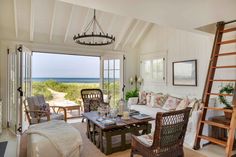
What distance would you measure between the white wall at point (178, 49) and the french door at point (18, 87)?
396 centimetres

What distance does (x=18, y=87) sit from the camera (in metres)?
3.88

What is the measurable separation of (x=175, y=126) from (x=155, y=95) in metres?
2.93

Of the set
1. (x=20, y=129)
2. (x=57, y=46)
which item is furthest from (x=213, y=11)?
(x=20, y=129)

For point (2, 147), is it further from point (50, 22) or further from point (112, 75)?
point (112, 75)

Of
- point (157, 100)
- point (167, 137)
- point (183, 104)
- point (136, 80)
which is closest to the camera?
point (167, 137)

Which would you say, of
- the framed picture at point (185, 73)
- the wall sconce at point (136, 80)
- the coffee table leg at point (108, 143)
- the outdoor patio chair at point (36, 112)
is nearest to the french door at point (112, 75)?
the wall sconce at point (136, 80)

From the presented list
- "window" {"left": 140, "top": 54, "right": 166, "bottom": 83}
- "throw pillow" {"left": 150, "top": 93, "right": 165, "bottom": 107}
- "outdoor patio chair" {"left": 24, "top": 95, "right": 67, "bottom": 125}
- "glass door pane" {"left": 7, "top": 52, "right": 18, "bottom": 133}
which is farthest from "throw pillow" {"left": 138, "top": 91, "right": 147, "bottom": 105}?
"glass door pane" {"left": 7, "top": 52, "right": 18, "bottom": 133}

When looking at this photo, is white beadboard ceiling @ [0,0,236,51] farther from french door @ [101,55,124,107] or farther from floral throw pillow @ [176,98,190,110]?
floral throw pillow @ [176,98,190,110]

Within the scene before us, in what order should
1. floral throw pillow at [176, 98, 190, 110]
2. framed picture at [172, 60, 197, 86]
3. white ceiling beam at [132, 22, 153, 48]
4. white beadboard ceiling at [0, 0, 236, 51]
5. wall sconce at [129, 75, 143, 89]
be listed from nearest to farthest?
white beadboard ceiling at [0, 0, 236, 51] < floral throw pillow at [176, 98, 190, 110] < framed picture at [172, 60, 197, 86] < white ceiling beam at [132, 22, 153, 48] < wall sconce at [129, 75, 143, 89]

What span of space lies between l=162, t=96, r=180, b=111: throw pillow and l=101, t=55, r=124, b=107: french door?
6.22 feet

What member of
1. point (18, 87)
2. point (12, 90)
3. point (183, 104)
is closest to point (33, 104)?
point (18, 87)

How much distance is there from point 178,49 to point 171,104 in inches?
66.5

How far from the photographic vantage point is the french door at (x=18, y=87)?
3.89 meters

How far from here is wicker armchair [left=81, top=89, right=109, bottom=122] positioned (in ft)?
16.2
